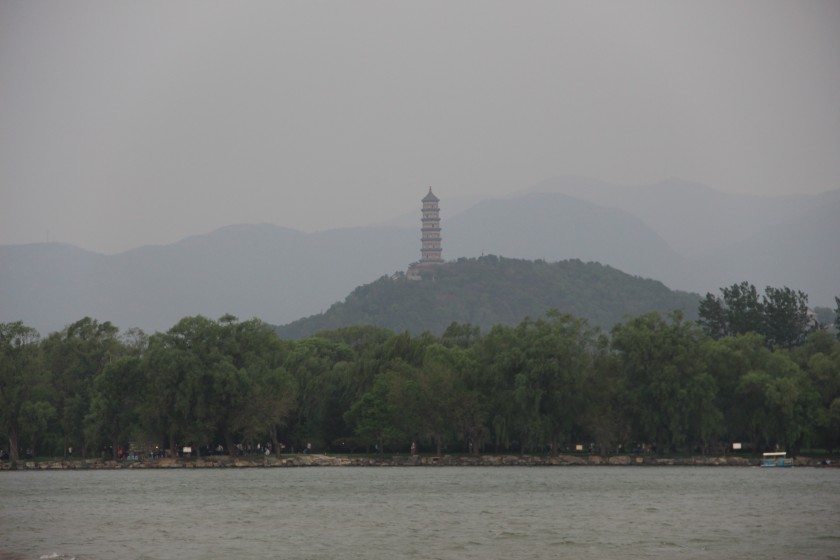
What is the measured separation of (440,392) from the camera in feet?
326

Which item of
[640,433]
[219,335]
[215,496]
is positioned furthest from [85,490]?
[640,433]

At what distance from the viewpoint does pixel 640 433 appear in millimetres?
98688

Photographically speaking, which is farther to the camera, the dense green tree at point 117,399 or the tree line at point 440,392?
the dense green tree at point 117,399

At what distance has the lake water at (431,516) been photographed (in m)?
42.2

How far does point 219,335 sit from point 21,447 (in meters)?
24.4

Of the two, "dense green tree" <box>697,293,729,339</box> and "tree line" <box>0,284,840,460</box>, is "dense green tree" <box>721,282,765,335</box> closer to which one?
"dense green tree" <box>697,293,729,339</box>

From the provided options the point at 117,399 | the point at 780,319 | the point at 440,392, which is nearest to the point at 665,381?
the point at 440,392

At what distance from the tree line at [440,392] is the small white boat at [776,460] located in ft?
4.73

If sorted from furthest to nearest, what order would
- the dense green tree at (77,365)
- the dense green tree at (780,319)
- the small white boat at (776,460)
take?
the dense green tree at (780,319) → the dense green tree at (77,365) → the small white boat at (776,460)

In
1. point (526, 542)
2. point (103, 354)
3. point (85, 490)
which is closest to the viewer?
point (526, 542)

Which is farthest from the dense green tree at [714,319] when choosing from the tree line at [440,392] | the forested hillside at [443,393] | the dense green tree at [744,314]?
the forested hillside at [443,393]

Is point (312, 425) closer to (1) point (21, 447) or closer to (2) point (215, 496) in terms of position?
(1) point (21, 447)

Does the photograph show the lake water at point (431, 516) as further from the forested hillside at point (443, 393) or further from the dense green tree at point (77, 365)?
the dense green tree at point (77, 365)

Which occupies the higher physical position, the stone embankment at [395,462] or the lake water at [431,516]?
the stone embankment at [395,462]
